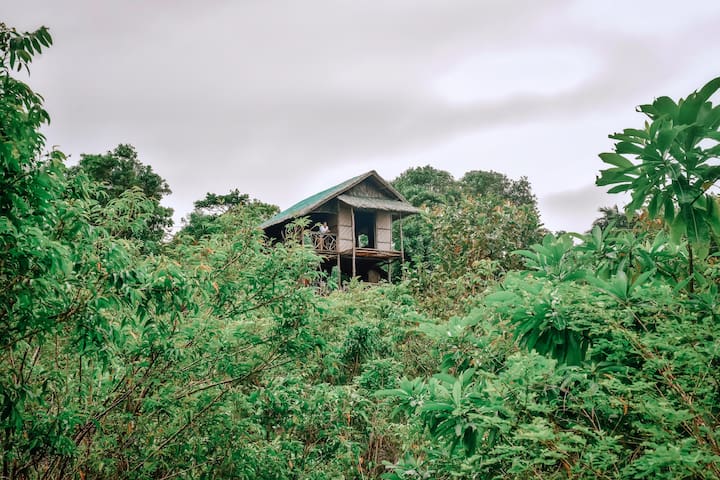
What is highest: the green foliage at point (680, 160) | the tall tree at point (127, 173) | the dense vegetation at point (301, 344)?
the tall tree at point (127, 173)

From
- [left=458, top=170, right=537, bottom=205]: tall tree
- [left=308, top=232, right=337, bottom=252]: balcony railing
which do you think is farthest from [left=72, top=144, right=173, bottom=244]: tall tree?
[left=458, top=170, right=537, bottom=205]: tall tree

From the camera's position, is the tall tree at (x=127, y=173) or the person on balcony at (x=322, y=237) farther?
the tall tree at (x=127, y=173)

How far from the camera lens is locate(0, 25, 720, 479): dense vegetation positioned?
2.18 meters

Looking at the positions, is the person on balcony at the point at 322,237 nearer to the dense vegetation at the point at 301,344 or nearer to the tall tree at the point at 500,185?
the dense vegetation at the point at 301,344

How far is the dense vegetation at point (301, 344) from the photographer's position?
2176mm

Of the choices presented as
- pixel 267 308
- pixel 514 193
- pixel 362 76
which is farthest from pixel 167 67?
pixel 514 193

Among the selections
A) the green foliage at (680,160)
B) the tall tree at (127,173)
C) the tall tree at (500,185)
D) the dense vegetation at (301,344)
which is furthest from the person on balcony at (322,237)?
the green foliage at (680,160)

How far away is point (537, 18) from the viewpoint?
6805 mm

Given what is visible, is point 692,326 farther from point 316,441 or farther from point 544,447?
point 316,441

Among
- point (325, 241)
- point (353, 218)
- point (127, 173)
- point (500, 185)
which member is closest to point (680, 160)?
point (353, 218)

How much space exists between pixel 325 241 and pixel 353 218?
1579 millimetres

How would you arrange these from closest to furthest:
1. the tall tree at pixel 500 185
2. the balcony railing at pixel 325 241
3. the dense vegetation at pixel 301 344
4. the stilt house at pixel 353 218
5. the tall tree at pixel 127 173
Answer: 1. the dense vegetation at pixel 301 344
2. the balcony railing at pixel 325 241
3. the stilt house at pixel 353 218
4. the tall tree at pixel 127 173
5. the tall tree at pixel 500 185

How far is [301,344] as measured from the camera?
4422 mm

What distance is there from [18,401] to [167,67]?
805 centimetres
